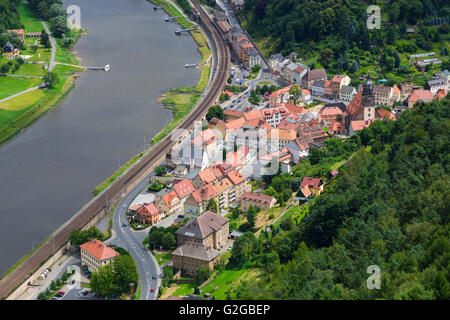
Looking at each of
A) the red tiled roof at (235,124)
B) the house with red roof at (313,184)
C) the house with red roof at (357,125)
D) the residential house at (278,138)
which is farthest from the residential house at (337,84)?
the house with red roof at (313,184)

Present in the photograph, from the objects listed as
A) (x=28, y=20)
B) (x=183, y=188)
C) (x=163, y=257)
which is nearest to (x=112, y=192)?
(x=183, y=188)

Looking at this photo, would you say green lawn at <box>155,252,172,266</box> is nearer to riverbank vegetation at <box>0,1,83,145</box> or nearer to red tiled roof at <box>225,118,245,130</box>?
red tiled roof at <box>225,118,245,130</box>

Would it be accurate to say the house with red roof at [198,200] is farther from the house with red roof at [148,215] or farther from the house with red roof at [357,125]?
the house with red roof at [357,125]

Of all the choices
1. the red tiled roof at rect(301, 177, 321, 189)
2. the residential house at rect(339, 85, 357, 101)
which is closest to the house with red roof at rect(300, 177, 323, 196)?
the red tiled roof at rect(301, 177, 321, 189)

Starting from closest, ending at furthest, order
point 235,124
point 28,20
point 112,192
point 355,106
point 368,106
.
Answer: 1. point 112,192
2. point 368,106
3. point 235,124
4. point 355,106
5. point 28,20

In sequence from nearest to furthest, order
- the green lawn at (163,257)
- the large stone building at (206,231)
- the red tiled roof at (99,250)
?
the red tiled roof at (99,250) < the green lawn at (163,257) < the large stone building at (206,231)

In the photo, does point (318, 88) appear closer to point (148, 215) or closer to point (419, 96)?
point (419, 96)
